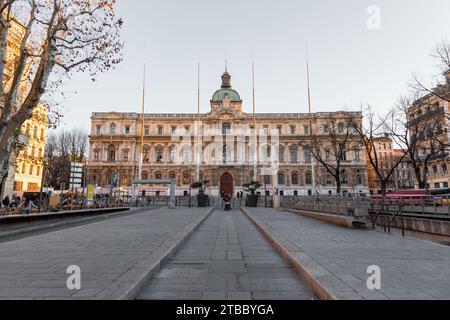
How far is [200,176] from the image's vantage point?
61.6 metres

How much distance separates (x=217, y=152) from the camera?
203 feet

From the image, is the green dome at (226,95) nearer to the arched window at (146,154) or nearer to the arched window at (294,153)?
the arched window at (294,153)

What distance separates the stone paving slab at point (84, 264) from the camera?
3.55 m

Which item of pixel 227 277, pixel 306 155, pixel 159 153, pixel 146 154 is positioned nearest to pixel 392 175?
pixel 306 155

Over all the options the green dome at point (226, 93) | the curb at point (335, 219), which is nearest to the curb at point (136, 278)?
the curb at point (335, 219)

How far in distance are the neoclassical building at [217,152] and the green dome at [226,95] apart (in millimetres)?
1747

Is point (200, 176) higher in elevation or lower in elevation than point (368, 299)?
higher

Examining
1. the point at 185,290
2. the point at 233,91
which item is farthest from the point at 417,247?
the point at 233,91

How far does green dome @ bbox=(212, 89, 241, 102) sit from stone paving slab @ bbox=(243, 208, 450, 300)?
61818mm

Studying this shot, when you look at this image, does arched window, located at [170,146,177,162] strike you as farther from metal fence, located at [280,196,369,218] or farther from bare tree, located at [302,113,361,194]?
metal fence, located at [280,196,369,218]

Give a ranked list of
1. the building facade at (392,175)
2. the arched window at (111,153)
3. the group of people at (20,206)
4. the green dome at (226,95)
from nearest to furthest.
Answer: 1. the group of people at (20,206)
2. the arched window at (111,153)
3. the green dome at (226,95)
4. the building facade at (392,175)

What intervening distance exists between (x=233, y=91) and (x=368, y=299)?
68.9 metres

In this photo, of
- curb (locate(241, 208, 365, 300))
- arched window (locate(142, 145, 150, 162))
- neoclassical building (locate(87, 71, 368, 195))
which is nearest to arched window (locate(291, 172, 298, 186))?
neoclassical building (locate(87, 71, 368, 195))

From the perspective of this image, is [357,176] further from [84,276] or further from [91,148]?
[84,276]
